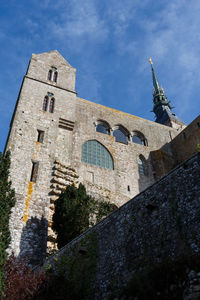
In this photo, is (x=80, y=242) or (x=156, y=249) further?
(x=80, y=242)

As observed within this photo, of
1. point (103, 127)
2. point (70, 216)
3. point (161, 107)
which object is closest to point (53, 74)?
point (103, 127)

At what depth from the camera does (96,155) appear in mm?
21125

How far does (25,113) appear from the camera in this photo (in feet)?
63.5

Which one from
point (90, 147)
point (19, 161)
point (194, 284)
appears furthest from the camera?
point (90, 147)

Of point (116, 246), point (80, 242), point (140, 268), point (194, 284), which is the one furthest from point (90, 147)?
point (194, 284)

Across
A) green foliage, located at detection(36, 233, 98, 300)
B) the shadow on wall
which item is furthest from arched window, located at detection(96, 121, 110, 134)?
green foliage, located at detection(36, 233, 98, 300)

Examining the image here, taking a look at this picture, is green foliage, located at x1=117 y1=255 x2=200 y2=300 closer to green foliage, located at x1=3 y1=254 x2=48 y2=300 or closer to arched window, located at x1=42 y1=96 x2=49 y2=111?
green foliage, located at x1=3 y1=254 x2=48 y2=300

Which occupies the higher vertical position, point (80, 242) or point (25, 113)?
point (25, 113)

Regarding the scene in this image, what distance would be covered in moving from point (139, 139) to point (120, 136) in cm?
196

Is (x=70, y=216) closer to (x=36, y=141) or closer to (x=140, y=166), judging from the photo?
(x=36, y=141)

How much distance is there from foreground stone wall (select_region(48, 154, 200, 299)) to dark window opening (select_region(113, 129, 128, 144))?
14.1 m

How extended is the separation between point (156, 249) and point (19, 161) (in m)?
10.7

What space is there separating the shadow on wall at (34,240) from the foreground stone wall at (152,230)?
4.84 metres

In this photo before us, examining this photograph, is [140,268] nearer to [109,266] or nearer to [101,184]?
[109,266]
